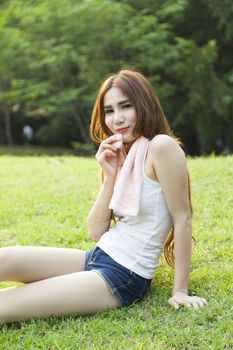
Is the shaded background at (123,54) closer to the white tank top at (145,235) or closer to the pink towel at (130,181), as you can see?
the pink towel at (130,181)

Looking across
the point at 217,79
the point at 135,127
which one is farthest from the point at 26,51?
the point at 135,127

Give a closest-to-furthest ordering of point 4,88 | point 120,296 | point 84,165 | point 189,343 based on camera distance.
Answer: point 189,343 → point 120,296 → point 84,165 → point 4,88

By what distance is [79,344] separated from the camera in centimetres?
225

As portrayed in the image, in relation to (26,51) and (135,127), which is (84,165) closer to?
(135,127)

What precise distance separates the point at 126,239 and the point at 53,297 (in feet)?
1.45

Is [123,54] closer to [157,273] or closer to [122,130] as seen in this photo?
[157,273]

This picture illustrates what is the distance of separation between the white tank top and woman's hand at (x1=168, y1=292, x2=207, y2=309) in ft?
0.52

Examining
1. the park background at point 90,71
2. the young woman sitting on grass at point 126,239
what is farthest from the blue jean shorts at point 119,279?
the park background at point 90,71

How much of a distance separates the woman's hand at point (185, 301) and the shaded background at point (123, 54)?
11816 mm

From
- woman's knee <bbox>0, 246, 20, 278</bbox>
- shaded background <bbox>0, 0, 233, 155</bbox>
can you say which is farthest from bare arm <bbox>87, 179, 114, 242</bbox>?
shaded background <bbox>0, 0, 233, 155</bbox>

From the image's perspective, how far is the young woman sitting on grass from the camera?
2.43m

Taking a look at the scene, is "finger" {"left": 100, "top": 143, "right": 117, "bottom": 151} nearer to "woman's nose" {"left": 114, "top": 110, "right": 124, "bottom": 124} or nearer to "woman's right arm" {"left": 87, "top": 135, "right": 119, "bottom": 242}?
"woman's right arm" {"left": 87, "top": 135, "right": 119, "bottom": 242}

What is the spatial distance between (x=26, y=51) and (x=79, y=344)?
1330cm

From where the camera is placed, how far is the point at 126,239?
254 centimetres
